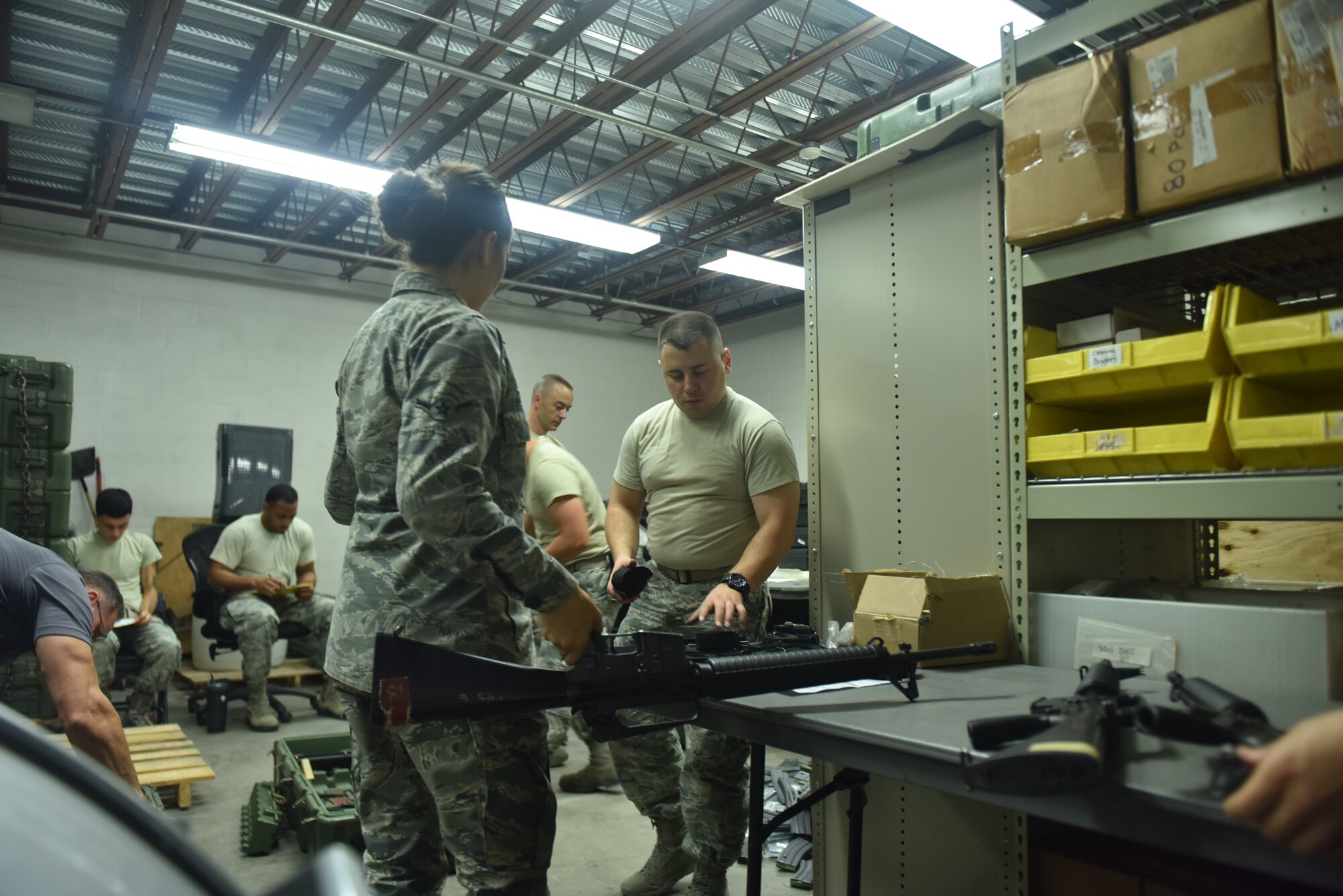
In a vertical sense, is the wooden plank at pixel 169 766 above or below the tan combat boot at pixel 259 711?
above

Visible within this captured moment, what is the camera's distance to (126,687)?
479cm

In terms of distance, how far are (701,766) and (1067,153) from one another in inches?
65.1

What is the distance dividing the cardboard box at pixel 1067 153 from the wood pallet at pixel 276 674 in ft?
15.6

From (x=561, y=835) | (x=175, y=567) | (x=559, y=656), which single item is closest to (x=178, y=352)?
(x=175, y=567)

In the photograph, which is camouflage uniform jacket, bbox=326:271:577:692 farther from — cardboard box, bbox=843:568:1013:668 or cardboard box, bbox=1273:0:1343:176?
cardboard box, bbox=1273:0:1343:176

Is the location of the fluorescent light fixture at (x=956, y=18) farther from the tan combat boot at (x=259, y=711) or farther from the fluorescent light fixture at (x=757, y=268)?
the tan combat boot at (x=259, y=711)

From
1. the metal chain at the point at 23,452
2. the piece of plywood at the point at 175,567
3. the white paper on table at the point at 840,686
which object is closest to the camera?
the white paper on table at the point at 840,686

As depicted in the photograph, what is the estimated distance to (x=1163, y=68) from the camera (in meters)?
1.46

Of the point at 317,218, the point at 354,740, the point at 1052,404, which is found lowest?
the point at 354,740

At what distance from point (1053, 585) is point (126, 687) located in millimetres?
5007

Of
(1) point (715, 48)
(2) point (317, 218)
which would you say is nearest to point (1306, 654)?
(1) point (715, 48)

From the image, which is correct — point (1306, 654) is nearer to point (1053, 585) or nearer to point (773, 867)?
point (1053, 585)

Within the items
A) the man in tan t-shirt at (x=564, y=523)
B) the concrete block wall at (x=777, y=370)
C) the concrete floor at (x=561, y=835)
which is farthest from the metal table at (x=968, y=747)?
the concrete block wall at (x=777, y=370)

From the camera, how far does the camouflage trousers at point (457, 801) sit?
4.43 ft
